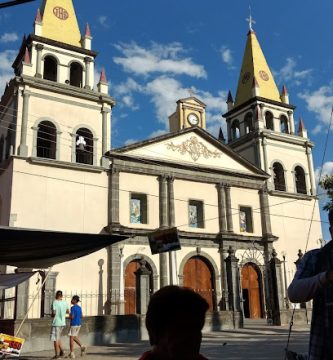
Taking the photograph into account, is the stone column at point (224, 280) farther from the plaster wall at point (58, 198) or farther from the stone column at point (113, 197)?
the plaster wall at point (58, 198)

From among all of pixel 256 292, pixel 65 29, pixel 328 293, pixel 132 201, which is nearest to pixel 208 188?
pixel 132 201

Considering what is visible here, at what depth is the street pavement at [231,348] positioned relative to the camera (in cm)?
1179

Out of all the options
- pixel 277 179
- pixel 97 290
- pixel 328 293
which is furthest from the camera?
pixel 277 179

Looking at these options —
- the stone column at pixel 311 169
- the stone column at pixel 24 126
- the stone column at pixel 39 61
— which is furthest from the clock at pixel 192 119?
the stone column at pixel 24 126

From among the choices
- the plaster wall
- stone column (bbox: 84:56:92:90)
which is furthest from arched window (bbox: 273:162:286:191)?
stone column (bbox: 84:56:92:90)

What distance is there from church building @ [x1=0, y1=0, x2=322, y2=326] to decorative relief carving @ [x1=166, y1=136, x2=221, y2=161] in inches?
2.6

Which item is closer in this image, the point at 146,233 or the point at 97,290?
the point at 97,290

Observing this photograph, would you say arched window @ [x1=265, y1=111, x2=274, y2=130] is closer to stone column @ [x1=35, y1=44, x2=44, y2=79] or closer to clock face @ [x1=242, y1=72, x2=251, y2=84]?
clock face @ [x1=242, y1=72, x2=251, y2=84]

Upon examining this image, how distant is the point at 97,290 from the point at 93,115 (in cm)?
909

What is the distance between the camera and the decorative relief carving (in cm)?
2622

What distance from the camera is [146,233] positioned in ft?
77.0

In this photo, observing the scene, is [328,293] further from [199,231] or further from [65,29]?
[65,29]

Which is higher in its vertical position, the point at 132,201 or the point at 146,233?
the point at 132,201

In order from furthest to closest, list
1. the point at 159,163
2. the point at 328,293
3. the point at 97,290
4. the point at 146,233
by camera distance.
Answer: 1. the point at 159,163
2. the point at 146,233
3. the point at 97,290
4. the point at 328,293
